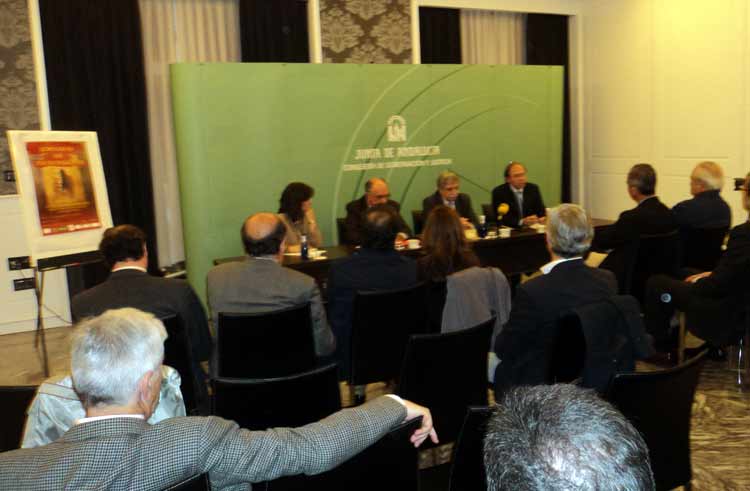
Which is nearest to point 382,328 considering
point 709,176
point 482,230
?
point 482,230

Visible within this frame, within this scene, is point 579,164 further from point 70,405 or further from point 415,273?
point 70,405

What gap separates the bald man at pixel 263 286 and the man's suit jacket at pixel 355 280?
0.25m

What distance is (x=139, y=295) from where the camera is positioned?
3137 mm

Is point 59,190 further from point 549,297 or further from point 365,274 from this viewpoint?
point 549,297

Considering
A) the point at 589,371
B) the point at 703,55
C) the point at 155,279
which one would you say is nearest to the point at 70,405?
the point at 155,279

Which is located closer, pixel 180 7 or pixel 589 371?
pixel 589 371

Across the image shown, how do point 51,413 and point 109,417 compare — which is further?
point 51,413

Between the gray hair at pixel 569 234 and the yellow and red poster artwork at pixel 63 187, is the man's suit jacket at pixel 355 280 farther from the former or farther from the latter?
the yellow and red poster artwork at pixel 63 187

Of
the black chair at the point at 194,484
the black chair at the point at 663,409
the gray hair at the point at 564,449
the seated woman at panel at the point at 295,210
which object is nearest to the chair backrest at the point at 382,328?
the black chair at the point at 663,409

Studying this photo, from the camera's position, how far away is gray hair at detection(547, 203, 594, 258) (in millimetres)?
2990

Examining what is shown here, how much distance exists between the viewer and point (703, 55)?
761 cm

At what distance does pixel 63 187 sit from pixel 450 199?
328cm

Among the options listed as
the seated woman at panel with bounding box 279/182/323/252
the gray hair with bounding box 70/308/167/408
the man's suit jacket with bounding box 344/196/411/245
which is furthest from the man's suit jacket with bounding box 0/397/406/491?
the man's suit jacket with bounding box 344/196/411/245

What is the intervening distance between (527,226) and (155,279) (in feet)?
13.2
